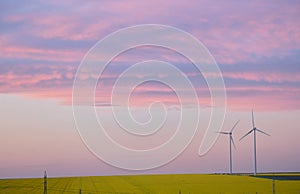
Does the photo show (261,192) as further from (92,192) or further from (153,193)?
(92,192)

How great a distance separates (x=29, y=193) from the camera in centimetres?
7425

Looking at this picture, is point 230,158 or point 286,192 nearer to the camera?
point 286,192

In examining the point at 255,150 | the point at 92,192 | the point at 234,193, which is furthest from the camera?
the point at 255,150

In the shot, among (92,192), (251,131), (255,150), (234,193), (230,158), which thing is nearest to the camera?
(234,193)

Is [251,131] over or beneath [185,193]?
over

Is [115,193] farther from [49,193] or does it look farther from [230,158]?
[230,158]

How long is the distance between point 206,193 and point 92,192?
15.6 meters

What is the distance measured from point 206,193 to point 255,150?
7293cm

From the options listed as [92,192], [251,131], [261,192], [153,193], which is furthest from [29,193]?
[251,131]

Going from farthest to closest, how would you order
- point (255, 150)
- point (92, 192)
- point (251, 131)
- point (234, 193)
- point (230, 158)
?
1. point (230, 158)
2. point (255, 150)
3. point (251, 131)
4. point (92, 192)
5. point (234, 193)

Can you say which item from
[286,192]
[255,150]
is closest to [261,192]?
[286,192]

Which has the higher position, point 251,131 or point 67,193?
point 251,131

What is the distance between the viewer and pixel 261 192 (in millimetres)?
73125

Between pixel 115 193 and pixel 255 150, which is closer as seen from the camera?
pixel 115 193
